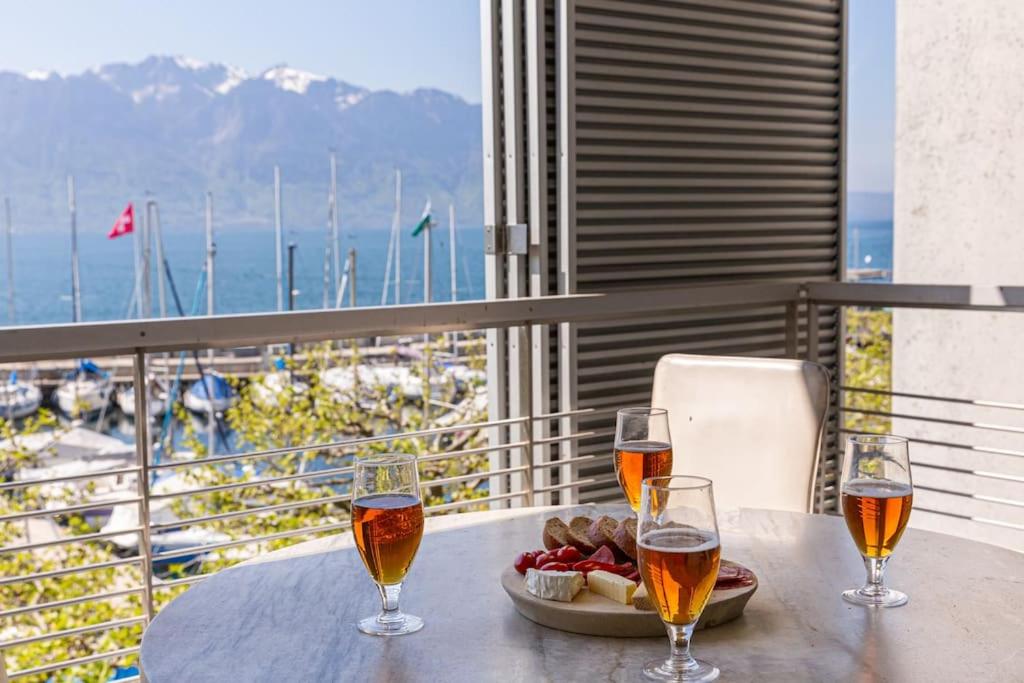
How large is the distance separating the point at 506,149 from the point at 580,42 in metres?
0.40

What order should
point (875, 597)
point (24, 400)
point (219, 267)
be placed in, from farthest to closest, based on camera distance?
1. point (219, 267)
2. point (24, 400)
3. point (875, 597)

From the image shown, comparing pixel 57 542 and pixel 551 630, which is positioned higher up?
pixel 551 630

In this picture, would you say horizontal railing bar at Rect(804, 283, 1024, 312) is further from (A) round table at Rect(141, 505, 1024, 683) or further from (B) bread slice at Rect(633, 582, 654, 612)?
(B) bread slice at Rect(633, 582, 654, 612)

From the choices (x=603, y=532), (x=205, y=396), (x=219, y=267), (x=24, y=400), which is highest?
(x=219, y=267)

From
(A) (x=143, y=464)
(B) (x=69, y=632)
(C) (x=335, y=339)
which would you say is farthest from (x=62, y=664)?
(C) (x=335, y=339)

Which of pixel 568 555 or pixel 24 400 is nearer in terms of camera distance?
pixel 568 555

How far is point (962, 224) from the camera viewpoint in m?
4.42

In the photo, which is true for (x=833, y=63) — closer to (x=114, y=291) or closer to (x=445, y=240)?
(x=445, y=240)

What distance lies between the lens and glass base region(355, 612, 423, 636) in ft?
3.53

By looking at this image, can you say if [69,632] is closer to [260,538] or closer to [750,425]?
[260,538]

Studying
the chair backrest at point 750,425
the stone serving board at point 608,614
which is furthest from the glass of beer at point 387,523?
the chair backrest at point 750,425

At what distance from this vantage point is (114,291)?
31.1 m

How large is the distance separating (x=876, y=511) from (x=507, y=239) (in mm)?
2519

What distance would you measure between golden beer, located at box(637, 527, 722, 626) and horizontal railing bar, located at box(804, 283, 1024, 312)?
7.13ft
